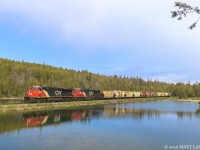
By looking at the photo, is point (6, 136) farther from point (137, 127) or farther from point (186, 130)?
point (186, 130)

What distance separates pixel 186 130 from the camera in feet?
139

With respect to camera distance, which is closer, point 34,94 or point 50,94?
point 34,94

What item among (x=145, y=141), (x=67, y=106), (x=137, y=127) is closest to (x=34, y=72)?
(x=67, y=106)

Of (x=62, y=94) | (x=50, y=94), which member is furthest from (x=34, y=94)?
(x=62, y=94)
